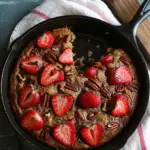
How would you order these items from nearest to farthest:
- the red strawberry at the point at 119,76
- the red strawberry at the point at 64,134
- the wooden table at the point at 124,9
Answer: the red strawberry at the point at 64,134, the red strawberry at the point at 119,76, the wooden table at the point at 124,9

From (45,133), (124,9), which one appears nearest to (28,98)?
(45,133)

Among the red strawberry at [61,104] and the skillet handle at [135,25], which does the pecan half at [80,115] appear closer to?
the red strawberry at [61,104]

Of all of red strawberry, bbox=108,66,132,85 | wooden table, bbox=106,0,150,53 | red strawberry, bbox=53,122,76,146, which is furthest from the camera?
wooden table, bbox=106,0,150,53

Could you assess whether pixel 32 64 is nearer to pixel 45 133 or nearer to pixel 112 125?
pixel 45 133

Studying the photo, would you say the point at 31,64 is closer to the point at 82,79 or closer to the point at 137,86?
the point at 82,79

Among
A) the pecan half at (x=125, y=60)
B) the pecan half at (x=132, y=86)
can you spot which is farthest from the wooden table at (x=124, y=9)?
the pecan half at (x=132, y=86)

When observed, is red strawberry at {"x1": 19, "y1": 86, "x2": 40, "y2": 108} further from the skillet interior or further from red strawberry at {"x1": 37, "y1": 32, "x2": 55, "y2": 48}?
red strawberry at {"x1": 37, "y1": 32, "x2": 55, "y2": 48}

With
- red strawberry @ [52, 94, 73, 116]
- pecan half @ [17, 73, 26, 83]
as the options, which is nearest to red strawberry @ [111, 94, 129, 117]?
red strawberry @ [52, 94, 73, 116]
